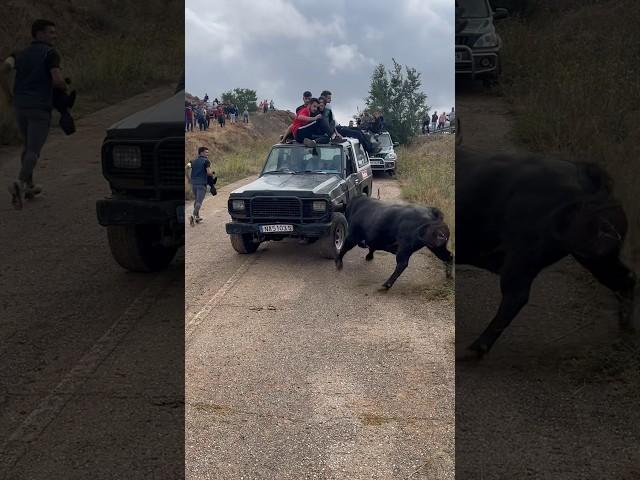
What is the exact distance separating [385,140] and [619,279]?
914 millimetres

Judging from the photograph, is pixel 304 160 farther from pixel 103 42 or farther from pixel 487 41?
pixel 103 42

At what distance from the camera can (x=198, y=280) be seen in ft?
6.31

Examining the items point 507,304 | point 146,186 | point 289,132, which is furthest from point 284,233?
point 507,304

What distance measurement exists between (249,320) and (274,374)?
179mm

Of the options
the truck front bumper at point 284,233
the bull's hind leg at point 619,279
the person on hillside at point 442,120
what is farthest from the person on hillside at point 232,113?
the bull's hind leg at point 619,279

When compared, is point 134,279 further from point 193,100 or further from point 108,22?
point 108,22

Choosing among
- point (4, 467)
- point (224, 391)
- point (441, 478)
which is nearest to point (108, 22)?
point (224, 391)

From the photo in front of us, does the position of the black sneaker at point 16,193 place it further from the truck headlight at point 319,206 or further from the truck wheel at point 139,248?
the truck headlight at point 319,206

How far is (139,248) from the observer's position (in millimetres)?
2186

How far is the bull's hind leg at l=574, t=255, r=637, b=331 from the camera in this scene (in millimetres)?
2055

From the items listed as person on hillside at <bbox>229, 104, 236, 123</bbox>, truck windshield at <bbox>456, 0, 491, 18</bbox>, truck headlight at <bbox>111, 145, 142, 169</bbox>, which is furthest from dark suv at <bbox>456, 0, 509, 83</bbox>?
truck headlight at <bbox>111, 145, 142, 169</bbox>

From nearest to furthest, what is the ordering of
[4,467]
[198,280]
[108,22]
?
[198,280], [4,467], [108,22]

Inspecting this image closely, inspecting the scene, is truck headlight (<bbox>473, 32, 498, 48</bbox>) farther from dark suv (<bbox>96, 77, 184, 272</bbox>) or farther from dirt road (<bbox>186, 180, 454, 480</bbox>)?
dark suv (<bbox>96, 77, 184, 272</bbox>)

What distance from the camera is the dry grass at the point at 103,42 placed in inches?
85.4
